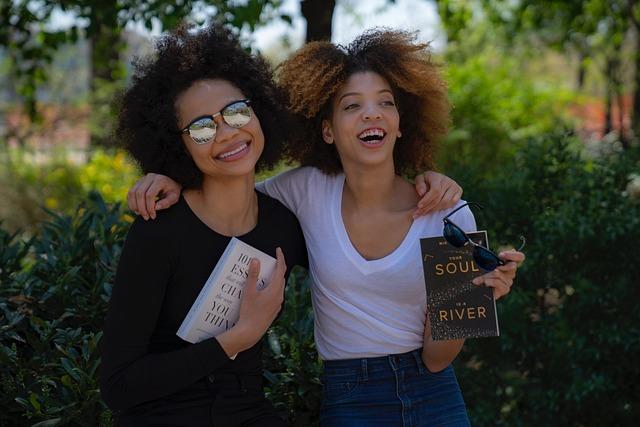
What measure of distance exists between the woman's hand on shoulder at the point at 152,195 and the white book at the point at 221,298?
0.22 m

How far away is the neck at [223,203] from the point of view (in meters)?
2.44

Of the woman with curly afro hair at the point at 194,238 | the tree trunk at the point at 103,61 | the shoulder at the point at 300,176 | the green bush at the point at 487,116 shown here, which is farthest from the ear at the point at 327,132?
the green bush at the point at 487,116

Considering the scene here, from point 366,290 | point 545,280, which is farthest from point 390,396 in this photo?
point 545,280

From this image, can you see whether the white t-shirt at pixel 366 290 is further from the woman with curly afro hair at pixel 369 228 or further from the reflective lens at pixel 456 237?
the reflective lens at pixel 456 237

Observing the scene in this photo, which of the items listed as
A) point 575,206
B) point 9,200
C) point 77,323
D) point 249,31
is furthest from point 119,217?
point 9,200

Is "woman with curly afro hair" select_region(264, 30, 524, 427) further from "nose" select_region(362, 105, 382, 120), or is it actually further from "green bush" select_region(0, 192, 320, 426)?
"green bush" select_region(0, 192, 320, 426)

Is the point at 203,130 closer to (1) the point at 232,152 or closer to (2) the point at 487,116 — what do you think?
(1) the point at 232,152

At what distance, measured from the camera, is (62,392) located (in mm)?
2477

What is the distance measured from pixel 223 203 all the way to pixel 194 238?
0.17 metres

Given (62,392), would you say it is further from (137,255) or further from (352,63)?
(352,63)

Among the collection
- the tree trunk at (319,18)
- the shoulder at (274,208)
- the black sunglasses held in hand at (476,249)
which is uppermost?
the tree trunk at (319,18)

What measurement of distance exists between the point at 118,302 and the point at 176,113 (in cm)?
56

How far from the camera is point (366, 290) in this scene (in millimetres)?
2566

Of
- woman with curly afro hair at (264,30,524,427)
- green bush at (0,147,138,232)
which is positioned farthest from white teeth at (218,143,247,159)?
green bush at (0,147,138,232)
